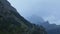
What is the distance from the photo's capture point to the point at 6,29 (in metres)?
148

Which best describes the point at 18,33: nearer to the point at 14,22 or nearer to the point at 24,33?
the point at 24,33

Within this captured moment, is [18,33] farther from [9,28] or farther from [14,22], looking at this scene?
[14,22]

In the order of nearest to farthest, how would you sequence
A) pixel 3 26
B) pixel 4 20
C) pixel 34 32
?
pixel 3 26 < pixel 4 20 < pixel 34 32

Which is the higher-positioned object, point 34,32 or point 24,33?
point 34,32

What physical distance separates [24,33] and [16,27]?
25.5 ft

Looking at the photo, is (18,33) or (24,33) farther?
(24,33)

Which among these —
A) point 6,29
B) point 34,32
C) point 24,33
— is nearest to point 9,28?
point 6,29

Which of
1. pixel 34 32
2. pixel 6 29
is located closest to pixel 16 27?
pixel 6 29

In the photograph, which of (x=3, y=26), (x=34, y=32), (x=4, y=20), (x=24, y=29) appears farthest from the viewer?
(x=34, y=32)

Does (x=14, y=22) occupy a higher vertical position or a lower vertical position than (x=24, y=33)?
higher

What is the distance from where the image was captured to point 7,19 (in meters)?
159

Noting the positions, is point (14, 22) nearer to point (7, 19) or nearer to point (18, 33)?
point (7, 19)

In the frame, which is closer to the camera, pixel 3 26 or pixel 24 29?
pixel 3 26

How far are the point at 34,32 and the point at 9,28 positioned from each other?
42.6 meters
